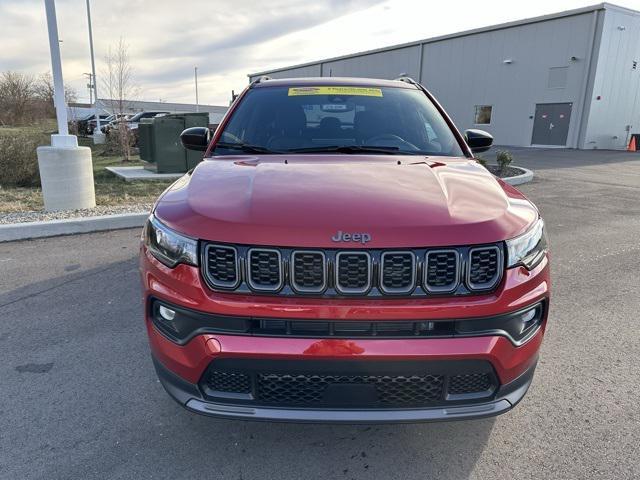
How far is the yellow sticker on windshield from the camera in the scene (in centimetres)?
357

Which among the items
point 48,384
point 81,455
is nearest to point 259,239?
point 81,455

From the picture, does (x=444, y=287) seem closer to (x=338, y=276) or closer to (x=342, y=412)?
(x=338, y=276)

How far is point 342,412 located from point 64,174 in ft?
20.9

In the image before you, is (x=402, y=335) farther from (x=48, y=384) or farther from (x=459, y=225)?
(x=48, y=384)

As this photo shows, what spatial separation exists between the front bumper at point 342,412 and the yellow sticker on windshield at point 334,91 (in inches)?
93.8

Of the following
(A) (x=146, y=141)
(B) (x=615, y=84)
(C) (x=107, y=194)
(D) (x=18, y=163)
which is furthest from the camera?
(B) (x=615, y=84)

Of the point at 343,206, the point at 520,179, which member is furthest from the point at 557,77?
the point at 343,206

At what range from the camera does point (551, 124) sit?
25.8m

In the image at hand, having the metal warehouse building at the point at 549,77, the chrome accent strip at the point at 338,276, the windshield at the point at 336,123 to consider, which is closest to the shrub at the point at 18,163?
the windshield at the point at 336,123

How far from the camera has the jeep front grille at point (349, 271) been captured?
1.85 meters

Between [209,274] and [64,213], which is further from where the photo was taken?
[64,213]

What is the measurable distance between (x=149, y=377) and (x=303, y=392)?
140 cm

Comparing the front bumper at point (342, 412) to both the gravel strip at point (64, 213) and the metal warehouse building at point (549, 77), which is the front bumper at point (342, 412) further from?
the metal warehouse building at point (549, 77)

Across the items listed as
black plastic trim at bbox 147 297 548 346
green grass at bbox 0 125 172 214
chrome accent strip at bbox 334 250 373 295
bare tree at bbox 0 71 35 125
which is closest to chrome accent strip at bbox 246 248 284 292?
black plastic trim at bbox 147 297 548 346
